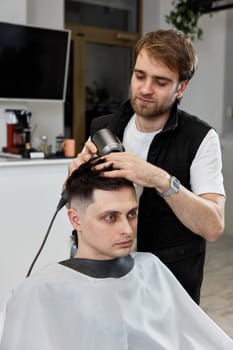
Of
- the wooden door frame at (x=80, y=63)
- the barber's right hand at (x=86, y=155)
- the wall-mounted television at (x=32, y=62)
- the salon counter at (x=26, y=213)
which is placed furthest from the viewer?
the wooden door frame at (x=80, y=63)

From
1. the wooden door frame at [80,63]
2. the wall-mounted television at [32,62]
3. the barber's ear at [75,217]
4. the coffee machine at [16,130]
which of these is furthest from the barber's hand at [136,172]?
the wooden door frame at [80,63]

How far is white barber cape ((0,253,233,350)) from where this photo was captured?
1.09m

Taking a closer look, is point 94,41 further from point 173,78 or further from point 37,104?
point 173,78

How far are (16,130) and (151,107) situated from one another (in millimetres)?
2205

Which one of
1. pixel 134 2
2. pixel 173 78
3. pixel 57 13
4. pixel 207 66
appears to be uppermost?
pixel 134 2

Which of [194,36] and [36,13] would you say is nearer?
[36,13]

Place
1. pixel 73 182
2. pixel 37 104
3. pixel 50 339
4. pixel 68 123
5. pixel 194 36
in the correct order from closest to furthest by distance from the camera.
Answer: pixel 50 339, pixel 73 182, pixel 37 104, pixel 68 123, pixel 194 36

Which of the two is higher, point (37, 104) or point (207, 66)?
point (207, 66)

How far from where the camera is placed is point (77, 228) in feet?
3.92

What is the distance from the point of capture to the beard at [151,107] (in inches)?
48.3

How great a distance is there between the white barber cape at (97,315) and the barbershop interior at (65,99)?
1622 millimetres

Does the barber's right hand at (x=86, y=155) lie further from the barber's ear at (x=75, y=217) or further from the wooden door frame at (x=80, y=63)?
the wooden door frame at (x=80, y=63)

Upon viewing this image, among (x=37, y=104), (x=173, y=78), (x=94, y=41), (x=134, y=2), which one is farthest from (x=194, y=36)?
(x=173, y=78)

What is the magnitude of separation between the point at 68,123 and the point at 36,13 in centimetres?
101
